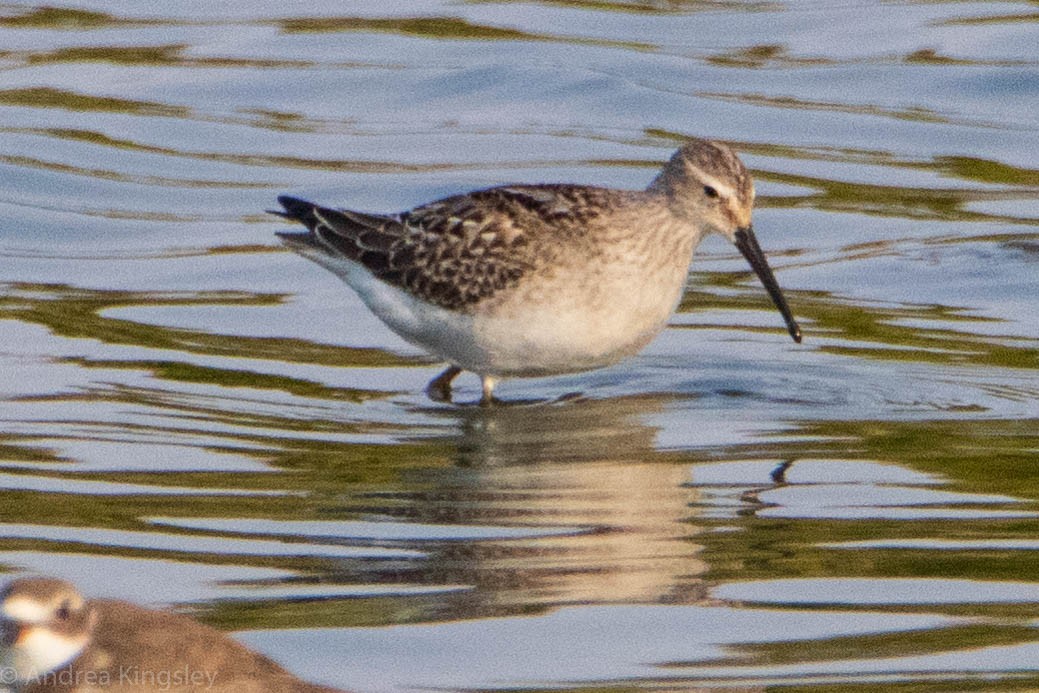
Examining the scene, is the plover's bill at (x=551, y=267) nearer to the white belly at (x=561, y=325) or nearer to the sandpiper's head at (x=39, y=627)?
the white belly at (x=561, y=325)

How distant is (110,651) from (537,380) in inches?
235

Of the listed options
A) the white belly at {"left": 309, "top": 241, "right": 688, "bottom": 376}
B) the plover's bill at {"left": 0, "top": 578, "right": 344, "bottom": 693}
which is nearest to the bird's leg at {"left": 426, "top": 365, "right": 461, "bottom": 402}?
the white belly at {"left": 309, "top": 241, "right": 688, "bottom": 376}

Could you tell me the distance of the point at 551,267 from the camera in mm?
10477

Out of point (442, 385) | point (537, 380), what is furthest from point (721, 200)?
point (442, 385)

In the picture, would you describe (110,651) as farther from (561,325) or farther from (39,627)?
(561,325)

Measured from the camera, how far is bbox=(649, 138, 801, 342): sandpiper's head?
1076 cm

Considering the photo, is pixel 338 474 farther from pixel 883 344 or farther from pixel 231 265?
pixel 231 265

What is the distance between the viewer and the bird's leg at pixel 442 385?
423 inches

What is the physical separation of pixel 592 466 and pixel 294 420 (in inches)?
53.8

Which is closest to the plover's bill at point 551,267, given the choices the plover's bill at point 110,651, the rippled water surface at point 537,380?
the rippled water surface at point 537,380

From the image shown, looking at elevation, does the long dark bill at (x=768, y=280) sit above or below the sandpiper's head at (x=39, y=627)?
below

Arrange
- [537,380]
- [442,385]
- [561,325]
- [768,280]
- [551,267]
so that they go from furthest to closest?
1. [537,380]
2. [442,385]
3. [768,280]
4. [551,267]
5. [561,325]

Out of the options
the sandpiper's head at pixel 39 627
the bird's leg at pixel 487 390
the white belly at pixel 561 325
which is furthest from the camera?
the bird's leg at pixel 487 390

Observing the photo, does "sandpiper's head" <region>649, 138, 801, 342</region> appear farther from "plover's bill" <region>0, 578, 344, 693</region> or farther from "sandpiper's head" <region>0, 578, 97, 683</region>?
"sandpiper's head" <region>0, 578, 97, 683</region>
